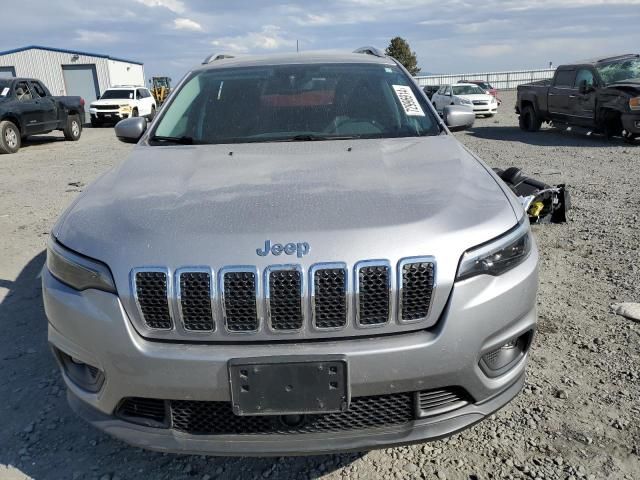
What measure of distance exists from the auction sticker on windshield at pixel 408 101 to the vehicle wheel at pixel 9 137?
13.3 m

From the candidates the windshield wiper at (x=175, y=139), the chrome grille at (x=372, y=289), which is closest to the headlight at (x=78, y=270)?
the chrome grille at (x=372, y=289)

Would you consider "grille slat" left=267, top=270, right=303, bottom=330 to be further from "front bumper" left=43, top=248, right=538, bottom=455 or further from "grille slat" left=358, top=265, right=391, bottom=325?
"grille slat" left=358, top=265, right=391, bottom=325

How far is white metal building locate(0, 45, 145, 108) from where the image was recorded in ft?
110

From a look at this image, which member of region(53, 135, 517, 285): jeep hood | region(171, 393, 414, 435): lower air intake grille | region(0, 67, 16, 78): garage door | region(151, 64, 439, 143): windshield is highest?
region(0, 67, 16, 78): garage door

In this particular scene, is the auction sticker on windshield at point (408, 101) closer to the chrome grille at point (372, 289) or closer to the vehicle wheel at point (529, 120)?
the chrome grille at point (372, 289)

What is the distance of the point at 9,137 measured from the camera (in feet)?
44.9

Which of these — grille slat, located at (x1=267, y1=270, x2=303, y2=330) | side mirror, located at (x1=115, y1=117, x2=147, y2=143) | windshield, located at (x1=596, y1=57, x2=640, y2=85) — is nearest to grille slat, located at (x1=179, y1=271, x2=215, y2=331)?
grille slat, located at (x1=267, y1=270, x2=303, y2=330)

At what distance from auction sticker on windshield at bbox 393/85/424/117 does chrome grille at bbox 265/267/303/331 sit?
1.78 meters

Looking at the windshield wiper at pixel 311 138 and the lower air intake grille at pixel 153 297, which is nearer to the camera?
the lower air intake grille at pixel 153 297

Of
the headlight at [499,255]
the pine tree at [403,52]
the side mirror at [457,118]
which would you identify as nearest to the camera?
the headlight at [499,255]

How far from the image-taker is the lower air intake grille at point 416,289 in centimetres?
178

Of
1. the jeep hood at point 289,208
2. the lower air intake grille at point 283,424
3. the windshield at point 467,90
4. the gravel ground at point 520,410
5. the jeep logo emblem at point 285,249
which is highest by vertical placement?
the jeep hood at point 289,208

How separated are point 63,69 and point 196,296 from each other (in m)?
38.1

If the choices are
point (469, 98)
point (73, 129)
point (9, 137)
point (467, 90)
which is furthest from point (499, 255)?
point (467, 90)
